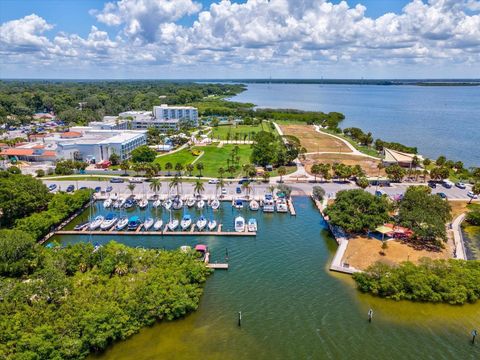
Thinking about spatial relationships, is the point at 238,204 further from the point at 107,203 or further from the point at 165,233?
the point at 107,203

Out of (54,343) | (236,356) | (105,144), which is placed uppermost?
(105,144)

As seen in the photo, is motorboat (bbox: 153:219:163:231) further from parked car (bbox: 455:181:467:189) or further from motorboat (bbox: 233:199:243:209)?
parked car (bbox: 455:181:467:189)

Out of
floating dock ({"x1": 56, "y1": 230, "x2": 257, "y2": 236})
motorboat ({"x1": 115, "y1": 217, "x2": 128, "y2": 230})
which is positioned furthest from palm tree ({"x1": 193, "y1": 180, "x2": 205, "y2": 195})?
motorboat ({"x1": 115, "y1": 217, "x2": 128, "y2": 230})

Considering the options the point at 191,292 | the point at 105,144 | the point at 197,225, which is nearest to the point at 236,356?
the point at 191,292

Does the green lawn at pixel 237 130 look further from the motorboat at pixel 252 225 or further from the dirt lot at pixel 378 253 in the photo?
the dirt lot at pixel 378 253

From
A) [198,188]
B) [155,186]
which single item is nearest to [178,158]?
[155,186]

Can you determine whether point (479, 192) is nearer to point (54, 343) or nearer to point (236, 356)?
point (236, 356)

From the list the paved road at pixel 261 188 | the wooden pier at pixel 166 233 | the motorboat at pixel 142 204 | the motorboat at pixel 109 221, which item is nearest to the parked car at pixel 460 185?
the paved road at pixel 261 188
